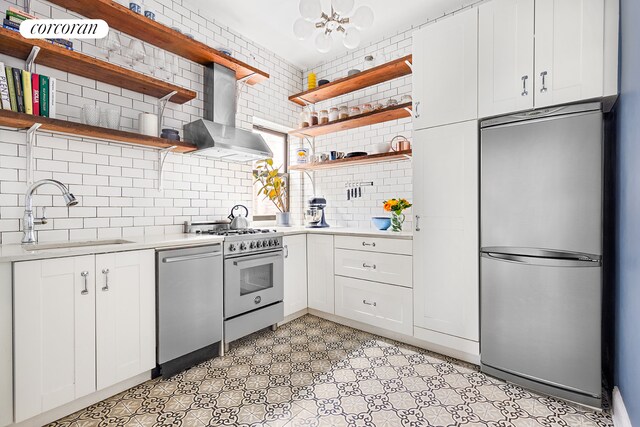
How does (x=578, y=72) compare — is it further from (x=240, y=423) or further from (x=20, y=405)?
(x=20, y=405)

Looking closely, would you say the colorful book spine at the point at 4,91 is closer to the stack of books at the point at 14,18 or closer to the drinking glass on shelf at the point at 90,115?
the stack of books at the point at 14,18

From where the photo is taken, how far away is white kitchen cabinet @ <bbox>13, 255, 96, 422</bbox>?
63.5 inches

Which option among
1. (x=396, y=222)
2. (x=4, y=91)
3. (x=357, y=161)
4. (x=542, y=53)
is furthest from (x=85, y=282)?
(x=542, y=53)

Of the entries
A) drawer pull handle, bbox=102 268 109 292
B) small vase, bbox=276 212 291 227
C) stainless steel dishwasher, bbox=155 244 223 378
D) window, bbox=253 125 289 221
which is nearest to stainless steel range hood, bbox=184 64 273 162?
window, bbox=253 125 289 221

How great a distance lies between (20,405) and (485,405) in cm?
252

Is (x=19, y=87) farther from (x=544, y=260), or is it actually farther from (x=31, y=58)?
(x=544, y=260)

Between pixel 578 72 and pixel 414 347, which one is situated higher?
pixel 578 72

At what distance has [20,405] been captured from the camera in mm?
1604

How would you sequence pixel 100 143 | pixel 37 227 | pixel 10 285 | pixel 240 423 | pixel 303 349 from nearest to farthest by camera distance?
pixel 10 285 → pixel 240 423 → pixel 37 227 → pixel 100 143 → pixel 303 349

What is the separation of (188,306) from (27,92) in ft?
5.54

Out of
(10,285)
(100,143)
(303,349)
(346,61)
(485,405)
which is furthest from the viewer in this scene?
(346,61)

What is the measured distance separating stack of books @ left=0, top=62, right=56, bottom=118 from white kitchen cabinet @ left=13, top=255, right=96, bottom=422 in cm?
100

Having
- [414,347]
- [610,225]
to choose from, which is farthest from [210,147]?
[610,225]

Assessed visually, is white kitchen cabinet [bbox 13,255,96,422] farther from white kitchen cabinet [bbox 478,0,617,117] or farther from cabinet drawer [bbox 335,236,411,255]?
white kitchen cabinet [bbox 478,0,617,117]
